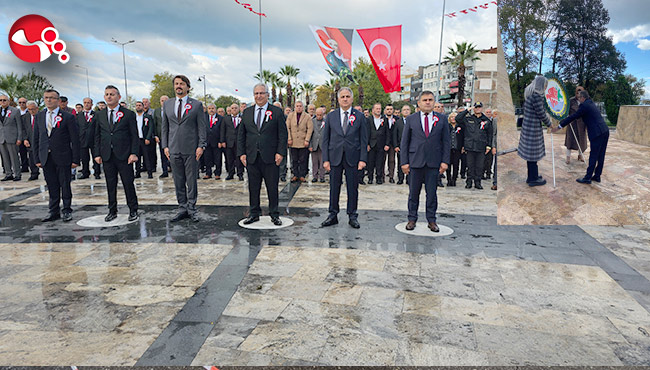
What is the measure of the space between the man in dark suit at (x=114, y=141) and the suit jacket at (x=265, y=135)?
1671 mm

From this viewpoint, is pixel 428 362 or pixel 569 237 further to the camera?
pixel 569 237

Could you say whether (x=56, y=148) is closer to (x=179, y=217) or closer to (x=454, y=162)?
(x=179, y=217)

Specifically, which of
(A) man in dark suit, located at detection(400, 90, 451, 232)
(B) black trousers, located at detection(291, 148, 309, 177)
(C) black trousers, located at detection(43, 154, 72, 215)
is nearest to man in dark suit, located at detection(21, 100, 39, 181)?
(C) black trousers, located at detection(43, 154, 72, 215)

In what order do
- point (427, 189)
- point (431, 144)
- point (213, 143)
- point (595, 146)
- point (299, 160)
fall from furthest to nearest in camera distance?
point (213, 143), point (299, 160), point (427, 189), point (431, 144), point (595, 146)

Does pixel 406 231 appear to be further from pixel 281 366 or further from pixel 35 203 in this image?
pixel 35 203

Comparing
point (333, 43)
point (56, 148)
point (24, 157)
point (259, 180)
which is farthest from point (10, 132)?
point (333, 43)

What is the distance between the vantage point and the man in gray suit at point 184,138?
227 inches

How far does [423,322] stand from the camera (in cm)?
276

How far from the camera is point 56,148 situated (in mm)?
5785

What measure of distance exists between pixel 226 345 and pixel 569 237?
4.53m

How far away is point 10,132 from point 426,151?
10.1m

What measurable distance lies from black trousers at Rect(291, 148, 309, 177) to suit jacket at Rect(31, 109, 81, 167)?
4782mm

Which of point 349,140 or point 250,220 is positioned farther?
point 250,220

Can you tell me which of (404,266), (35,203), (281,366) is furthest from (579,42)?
(35,203)
